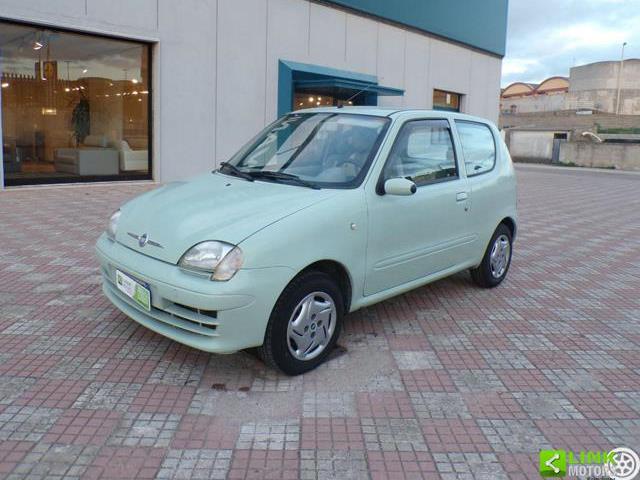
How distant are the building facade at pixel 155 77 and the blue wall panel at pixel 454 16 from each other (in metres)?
0.74

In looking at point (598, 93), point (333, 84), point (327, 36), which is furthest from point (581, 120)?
point (333, 84)

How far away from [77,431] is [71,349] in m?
1.11

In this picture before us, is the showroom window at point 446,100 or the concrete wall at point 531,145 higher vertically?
the showroom window at point 446,100

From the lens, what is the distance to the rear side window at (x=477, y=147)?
5.33 m

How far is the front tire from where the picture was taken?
139 inches

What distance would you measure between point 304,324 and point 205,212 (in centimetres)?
97

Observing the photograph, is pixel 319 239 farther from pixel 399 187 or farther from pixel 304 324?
pixel 399 187

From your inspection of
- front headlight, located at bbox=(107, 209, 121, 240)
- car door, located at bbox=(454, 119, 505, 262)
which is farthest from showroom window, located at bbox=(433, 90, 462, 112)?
front headlight, located at bbox=(107, 209, 121, 240)

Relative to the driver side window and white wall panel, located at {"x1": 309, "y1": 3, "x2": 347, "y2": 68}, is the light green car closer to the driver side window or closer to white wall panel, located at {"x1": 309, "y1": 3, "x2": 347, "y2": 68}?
the driver side window

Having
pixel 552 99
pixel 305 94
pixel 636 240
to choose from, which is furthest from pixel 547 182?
pixel 552 99

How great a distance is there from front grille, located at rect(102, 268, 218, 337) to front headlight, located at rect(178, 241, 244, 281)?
9.2 inches

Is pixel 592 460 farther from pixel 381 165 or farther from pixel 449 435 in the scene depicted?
pixel 381 165

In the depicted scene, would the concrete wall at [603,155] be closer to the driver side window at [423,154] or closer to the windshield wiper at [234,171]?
the driver side window at [423,154]

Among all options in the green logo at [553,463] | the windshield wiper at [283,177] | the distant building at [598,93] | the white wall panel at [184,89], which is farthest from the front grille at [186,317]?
the distant building at [598,93]
